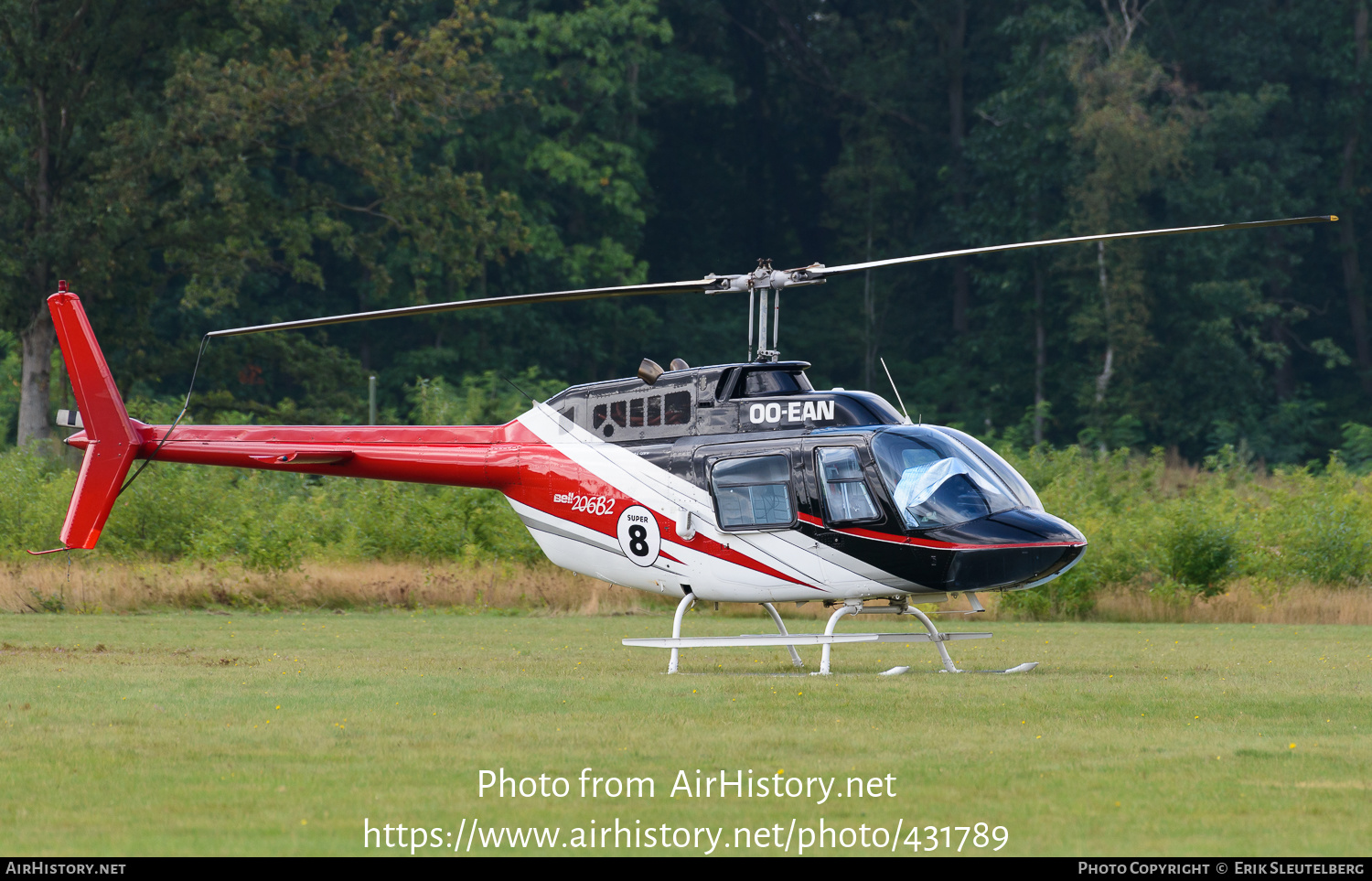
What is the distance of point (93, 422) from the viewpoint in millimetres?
18781

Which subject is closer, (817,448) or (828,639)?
(828,639)

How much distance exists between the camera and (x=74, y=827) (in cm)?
843

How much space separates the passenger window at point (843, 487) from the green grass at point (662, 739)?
155cm

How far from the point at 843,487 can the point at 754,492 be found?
936 millimetres

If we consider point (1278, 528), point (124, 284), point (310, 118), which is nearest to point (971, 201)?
point (310, 118)

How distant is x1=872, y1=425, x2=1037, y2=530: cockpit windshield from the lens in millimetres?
14984

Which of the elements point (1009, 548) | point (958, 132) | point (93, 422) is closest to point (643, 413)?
point (1009, 548)

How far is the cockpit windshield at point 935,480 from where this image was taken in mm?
14984

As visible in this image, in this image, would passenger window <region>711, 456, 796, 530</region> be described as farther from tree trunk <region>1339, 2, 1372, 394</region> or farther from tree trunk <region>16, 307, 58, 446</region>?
tree trunk <region>1339, 2, 1372, 394</region>

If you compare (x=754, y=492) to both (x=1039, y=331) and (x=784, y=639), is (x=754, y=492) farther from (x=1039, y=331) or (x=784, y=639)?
(x=1039, y=331)

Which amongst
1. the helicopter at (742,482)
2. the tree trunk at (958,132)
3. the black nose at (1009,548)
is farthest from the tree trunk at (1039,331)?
the black nose at (1009,548)

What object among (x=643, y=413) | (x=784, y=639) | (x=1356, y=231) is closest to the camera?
(x=784, y=639)

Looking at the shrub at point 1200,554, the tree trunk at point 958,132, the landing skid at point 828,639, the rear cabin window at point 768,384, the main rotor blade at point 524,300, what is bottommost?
the shrub at point 1200,554

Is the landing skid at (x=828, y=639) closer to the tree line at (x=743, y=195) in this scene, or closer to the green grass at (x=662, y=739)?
the green grass at (x=662, y=739)
